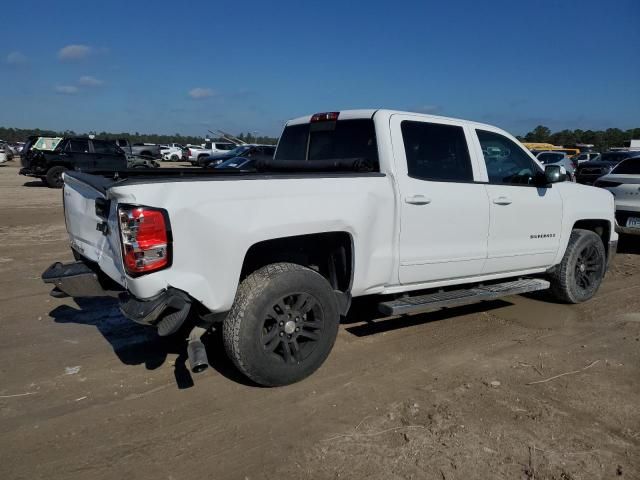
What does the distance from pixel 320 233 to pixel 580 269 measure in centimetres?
364

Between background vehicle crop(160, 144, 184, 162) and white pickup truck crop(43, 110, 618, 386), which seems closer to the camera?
white pickup truck crop(43, 110, 618, 386)

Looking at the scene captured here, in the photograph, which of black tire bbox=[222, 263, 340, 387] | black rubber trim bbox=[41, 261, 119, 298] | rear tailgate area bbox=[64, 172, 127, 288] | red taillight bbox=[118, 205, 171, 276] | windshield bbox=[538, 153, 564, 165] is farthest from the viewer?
windshield bbox=[538, 153, 564, 165]

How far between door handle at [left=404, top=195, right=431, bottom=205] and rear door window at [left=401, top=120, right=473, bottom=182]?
187mm

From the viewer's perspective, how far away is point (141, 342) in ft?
14.8

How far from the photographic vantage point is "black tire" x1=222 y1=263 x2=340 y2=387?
11.2 ft

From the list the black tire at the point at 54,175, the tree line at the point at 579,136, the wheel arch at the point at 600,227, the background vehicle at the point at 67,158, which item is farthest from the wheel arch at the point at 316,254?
the tree line at the point at 579,136

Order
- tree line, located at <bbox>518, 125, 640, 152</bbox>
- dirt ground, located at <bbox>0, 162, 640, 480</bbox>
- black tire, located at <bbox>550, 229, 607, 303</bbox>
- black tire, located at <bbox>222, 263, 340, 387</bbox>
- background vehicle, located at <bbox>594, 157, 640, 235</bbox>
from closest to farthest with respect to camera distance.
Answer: dirt ground, located at <bbox>0, 162, 640, 480</bbox>, black tire, located at <bbox>222, 263, 340, 387</bbox>, black tire, located at <bbox>550, 229, 607, 303</bbox>, background vehicle, located at <bbox>594, 157, 640, 235</bbox>, tree line, located at <bbox>518, 125, 640, 152</bbox>

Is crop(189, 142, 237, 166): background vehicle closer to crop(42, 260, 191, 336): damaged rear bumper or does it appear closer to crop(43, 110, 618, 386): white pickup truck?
crop(43, 110, 618, 386): white pickup truck

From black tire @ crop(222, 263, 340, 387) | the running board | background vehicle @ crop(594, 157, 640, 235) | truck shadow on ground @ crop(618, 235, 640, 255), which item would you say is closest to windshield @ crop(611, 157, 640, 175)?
background vehicle @ crop(594, 157, 640, 235)

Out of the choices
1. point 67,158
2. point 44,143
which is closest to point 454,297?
point 67,158

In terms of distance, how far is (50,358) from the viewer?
13.6 feet

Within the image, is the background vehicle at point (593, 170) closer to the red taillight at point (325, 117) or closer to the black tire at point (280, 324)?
the red taillight at point (325, 117)

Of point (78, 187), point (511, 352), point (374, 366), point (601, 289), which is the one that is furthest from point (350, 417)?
point (601, 289)

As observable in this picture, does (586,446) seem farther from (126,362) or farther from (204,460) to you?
(126,362)
